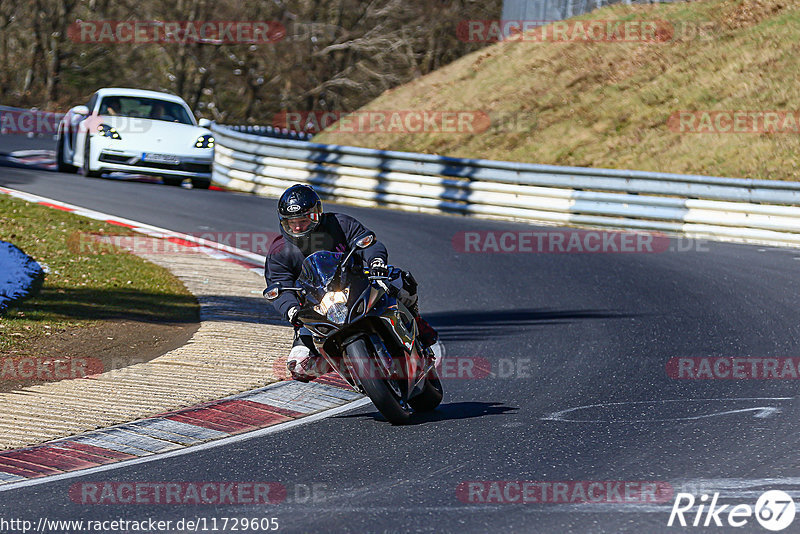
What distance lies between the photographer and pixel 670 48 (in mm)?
26625

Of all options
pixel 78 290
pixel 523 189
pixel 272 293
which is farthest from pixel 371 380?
pixel 523 189

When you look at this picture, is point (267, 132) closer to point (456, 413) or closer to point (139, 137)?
point (139, 137)

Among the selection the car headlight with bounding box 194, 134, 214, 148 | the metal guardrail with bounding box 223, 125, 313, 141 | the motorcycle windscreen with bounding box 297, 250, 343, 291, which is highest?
the metal guardrail with bounding box 223, 125, 313, 141

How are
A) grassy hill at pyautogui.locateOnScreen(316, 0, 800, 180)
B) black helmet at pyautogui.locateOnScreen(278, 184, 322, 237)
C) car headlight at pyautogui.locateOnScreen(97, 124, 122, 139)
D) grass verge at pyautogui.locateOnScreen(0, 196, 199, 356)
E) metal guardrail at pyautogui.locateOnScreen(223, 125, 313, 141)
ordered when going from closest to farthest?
black helmet at pyautogui.locateOnScreen(278, 184, 322, 237) → grass verge at pyautogui.locateOnScreen(0, 196, 199, 356) → car headlight at pyautogui.locateOnScreen(97, 124, 122, 139) → grassy hill at pyautogui.locateOnScreen(316, 0, 800, 180) → metal guardrail at pyautogui.locateOnScreen(223, 125, 313, 141)

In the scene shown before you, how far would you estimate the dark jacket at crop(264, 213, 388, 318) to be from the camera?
725 centimetres

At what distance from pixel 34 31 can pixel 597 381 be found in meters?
41.7

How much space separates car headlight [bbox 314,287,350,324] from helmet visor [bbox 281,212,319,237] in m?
0.69

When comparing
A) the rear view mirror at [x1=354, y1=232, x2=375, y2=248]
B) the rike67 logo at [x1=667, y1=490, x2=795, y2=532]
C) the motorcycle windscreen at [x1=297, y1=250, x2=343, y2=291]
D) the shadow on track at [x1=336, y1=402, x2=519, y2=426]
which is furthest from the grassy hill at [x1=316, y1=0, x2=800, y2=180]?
the rike67 logo at [x1=667, y1=490, x2=795, y2=532]

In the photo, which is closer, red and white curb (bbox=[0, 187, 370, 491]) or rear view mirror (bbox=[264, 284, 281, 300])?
red and white curb (bbox=[0, 187, 370, 491])

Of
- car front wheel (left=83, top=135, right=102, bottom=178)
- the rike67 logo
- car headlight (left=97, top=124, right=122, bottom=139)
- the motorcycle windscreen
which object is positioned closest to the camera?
the rike67 logo

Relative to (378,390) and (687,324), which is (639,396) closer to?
(378,390)

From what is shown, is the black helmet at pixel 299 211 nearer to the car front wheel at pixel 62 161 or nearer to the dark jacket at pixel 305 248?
the dark jacket at pixel 305 248

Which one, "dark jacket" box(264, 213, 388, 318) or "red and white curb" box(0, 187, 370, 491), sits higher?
"dark jacket" box(264, 213, 388, 318)

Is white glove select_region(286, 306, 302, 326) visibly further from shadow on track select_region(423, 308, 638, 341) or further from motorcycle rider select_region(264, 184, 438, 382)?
shadow on track select_region(423, 308, 638, 341)
